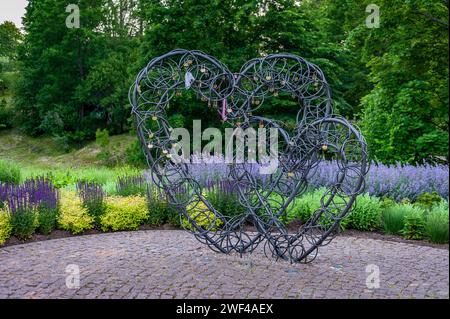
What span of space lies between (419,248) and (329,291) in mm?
2586

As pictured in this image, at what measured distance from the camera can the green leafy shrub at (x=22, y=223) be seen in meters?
7.05

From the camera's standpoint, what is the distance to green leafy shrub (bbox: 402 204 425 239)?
23.8 ft

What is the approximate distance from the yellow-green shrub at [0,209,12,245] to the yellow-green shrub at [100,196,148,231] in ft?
4.46

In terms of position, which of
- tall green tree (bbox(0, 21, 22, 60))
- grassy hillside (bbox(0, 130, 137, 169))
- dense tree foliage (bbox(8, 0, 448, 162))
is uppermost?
tall green tree (bbox(0, 21, 22, 60))

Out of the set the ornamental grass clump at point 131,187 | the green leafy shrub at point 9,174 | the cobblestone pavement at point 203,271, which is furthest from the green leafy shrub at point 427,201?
the green leafy shrub at point 9,174

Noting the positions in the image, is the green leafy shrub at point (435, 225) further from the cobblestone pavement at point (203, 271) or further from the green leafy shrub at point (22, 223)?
the green leafy shrub at point (22, 223)

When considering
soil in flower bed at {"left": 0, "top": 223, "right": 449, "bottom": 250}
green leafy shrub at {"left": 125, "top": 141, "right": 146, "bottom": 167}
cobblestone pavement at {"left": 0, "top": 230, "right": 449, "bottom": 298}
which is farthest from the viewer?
green leafy shrub at {"left": 125, "top": 141, "right": 146, "bottom": 167}

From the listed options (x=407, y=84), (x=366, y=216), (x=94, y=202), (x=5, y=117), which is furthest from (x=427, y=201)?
(x=5, y=117)

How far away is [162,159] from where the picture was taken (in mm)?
6176

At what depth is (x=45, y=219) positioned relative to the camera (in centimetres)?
741

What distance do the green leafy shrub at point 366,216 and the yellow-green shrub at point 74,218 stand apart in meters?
4.02

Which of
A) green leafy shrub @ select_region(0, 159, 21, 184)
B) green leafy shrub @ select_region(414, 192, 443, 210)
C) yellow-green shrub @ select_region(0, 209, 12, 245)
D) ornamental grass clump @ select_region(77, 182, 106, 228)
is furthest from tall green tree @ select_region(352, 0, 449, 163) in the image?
green leafy shrub @ select_region(0, 159, 21, 184)

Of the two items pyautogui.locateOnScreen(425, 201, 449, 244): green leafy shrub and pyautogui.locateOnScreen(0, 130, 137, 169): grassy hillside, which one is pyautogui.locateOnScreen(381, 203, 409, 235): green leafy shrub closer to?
pyautogui.locateOnScreen(425, 201, 449, 244): green leafy shrub

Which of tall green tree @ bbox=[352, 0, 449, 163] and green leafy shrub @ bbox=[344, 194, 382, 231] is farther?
tall green tree @ bbox=[352, 0, 449, 163]
